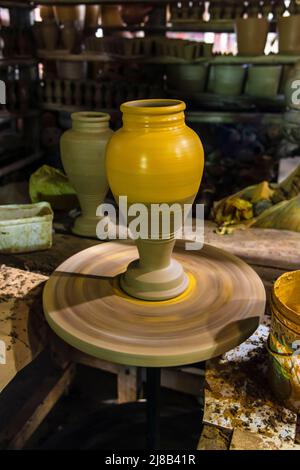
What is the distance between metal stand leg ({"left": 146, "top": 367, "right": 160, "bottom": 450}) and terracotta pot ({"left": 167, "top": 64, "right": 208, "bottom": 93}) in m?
2.38

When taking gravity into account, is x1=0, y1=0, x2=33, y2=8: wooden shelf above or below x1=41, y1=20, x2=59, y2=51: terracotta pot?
above

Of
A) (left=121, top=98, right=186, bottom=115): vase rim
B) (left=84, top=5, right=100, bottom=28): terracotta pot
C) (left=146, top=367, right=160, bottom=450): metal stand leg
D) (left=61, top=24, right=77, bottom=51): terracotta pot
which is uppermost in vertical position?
(left=84, top=5, right=100, bottom=28): terracotta pot

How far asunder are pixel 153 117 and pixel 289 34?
6.95 ft

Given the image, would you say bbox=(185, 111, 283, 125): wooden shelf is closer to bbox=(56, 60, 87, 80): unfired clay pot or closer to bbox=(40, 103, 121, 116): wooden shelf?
bbox=(40, 103, 121, 116): wooden shelf

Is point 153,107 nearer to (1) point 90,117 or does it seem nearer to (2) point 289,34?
(1) point 90,117

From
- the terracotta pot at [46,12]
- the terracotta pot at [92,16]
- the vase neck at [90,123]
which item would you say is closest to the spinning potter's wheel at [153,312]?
the vase neck at [90,123]

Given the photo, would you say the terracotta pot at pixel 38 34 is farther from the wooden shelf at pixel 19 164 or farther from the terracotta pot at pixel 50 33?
the wooden shelf at pixel 19 164

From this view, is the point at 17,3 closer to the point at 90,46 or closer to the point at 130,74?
the point at 90,46

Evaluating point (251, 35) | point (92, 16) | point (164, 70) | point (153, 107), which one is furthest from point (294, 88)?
point (92, 16)

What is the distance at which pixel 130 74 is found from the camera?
361 centimetres

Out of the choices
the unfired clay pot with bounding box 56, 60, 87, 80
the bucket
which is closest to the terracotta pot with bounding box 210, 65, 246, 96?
the unfired clay pot with bounding box 56, 60, 87, 80

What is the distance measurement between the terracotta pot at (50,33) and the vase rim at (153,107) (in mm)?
2358

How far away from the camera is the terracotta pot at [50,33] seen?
10.9ft

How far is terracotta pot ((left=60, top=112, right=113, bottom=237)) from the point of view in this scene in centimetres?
211
